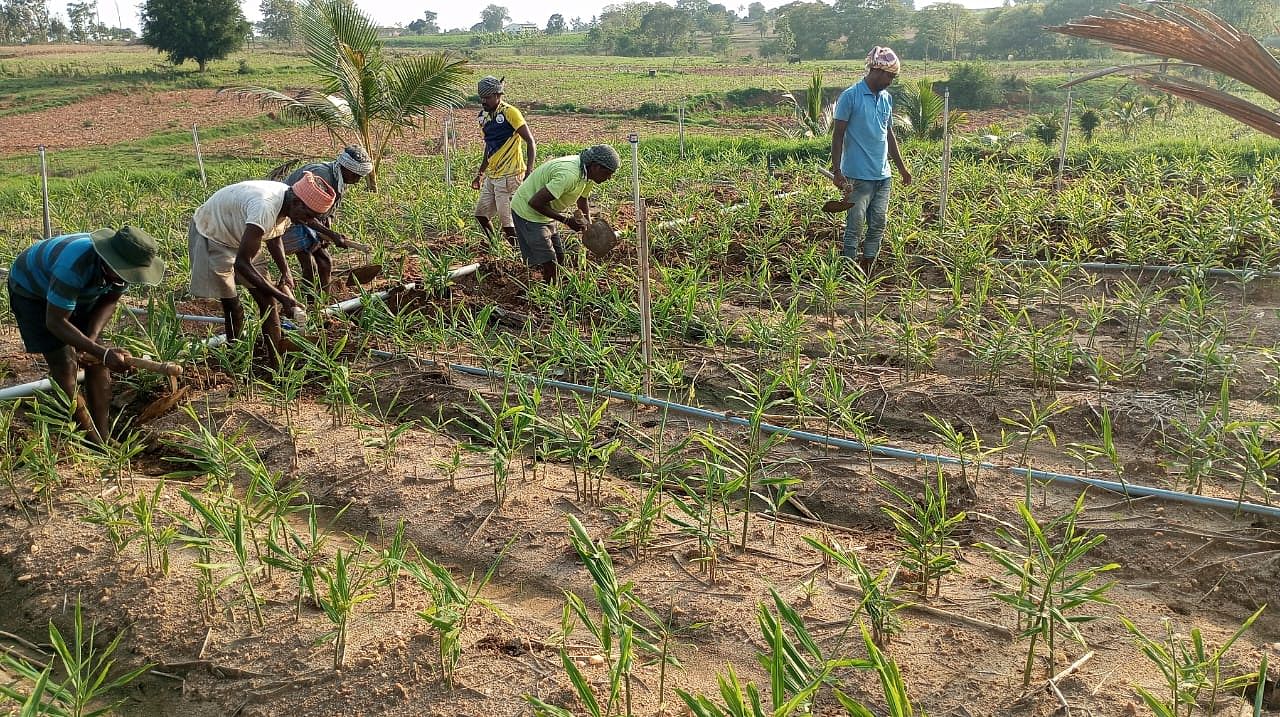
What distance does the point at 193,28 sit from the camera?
2912 cm

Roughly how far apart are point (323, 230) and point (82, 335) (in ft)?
5.76

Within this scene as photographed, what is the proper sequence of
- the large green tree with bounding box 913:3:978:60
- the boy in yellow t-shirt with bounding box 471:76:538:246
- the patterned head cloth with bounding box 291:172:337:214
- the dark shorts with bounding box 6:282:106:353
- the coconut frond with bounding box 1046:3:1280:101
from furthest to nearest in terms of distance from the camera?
the large green tree with bounding box 913:3:978:60, the boy in yellow t-shirt with bounding box 471:76:538:246, the patterned head cloth with bounding box 291:172:337:214, the dark shorts with bounding box 6:282:106:353, the coconut frond with bounding box 1046:3:1280:101

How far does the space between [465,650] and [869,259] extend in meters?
4.58

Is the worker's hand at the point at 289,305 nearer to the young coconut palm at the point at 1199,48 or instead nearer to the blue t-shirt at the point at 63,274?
the blue t-shirt at the point at 63,274

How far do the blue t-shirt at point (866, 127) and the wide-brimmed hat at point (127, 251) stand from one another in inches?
162

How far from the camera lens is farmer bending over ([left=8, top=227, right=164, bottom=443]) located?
376cm

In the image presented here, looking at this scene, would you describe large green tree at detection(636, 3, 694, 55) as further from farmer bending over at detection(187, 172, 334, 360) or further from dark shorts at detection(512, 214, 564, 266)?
farmer bending over at detection(187, 172, 334, 360)

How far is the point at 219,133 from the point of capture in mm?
19922

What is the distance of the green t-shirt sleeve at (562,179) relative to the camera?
5.73m

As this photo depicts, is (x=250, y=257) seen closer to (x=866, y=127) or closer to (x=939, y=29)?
(x=866, y=127)

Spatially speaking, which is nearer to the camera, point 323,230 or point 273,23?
point 323,230

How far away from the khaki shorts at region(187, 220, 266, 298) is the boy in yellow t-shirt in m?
2.35

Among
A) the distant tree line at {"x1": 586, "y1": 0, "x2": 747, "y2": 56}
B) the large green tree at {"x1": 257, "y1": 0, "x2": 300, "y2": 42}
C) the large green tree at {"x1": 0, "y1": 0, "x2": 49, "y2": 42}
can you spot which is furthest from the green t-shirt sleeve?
the large green tree at {"x1": 0, "y1": 0, "x2": 49, "y2": 42}

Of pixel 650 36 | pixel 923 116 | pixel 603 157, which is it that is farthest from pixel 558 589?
pixel 650 36
